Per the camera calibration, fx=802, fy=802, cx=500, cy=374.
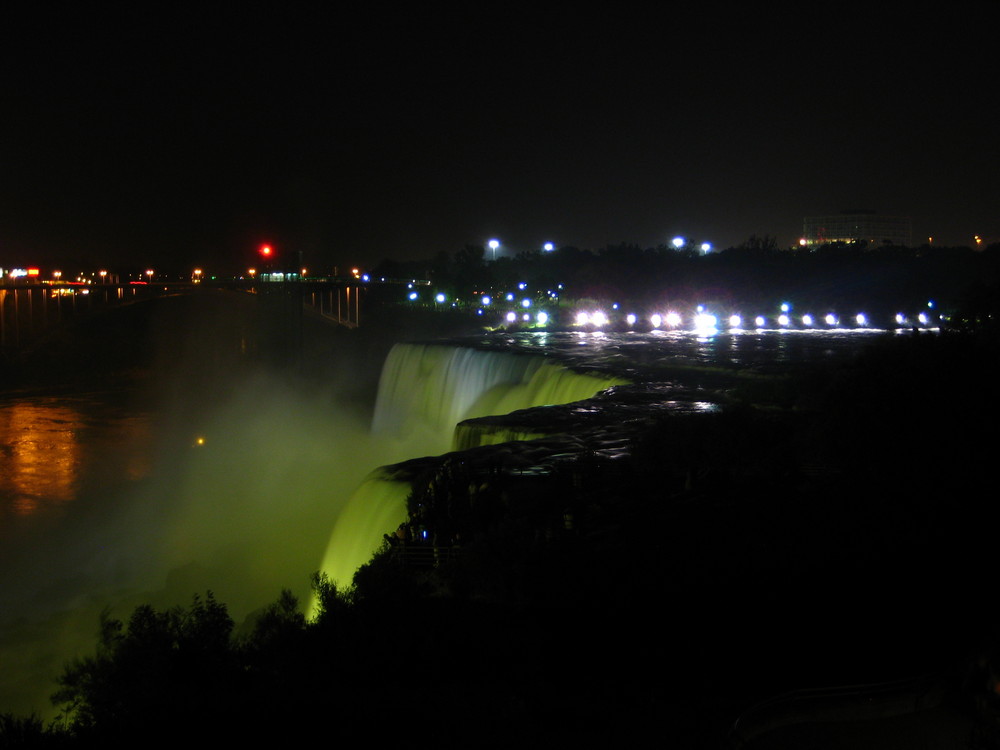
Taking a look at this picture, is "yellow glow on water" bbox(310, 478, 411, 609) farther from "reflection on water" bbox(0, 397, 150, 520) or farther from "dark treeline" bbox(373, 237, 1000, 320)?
"dark treeline" bbox(373, 237, 1000, 320)

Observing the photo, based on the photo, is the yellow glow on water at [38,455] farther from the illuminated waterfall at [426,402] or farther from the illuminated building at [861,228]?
the illuminated building at [861,228]

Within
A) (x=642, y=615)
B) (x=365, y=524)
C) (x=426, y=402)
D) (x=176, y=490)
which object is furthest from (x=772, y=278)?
(x=642, y=615)

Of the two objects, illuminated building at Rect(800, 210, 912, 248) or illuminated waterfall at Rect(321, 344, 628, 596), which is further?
illuminated building at Rect(800, 210, 912, 248)

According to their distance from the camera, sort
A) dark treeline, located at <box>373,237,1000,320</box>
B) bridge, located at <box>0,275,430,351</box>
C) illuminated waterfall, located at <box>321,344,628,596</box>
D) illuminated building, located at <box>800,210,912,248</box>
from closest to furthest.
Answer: illuminated waterfall, located at <box>321,344,628,596</box> → dark treeline, located at <box>373,237,1000,320</box> → bridge, located at <box>0,275,430,351</box> → illuminated building, located at <box>800,210,912,248</box>

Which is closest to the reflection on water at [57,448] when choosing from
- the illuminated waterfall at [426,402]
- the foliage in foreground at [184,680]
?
the illuminated waterfall at [426,402]

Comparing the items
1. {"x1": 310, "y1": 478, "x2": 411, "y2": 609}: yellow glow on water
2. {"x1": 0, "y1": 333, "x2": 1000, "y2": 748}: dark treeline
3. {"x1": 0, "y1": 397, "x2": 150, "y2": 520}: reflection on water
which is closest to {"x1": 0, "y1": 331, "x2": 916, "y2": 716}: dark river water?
{"x1": 0, "y1": 397, "x2": 150, "y2": 520}: reflection on water

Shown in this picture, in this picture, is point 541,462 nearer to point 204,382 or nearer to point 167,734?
point 167,734

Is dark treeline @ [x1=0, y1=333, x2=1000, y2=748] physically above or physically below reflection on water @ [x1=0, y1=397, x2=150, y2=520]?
above
